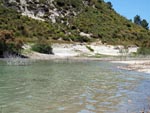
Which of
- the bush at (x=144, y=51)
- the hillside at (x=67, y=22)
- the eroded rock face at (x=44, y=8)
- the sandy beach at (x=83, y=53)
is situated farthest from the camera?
the eroded rock face at (x=44, y=8)

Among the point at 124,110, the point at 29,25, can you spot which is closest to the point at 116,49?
the point at 29,25

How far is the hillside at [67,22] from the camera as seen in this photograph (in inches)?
4186

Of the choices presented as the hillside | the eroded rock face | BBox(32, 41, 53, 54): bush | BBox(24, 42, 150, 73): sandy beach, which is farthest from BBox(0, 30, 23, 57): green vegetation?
the eroded rock face

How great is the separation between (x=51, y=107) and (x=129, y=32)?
119m

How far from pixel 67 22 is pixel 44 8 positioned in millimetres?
8721

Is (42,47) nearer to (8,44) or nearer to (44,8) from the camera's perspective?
(8,44)

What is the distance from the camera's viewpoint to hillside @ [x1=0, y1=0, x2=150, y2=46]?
10631 centimetres

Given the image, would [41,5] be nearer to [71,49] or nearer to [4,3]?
[4,3]

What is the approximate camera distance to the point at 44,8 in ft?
406

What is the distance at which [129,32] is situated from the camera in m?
135

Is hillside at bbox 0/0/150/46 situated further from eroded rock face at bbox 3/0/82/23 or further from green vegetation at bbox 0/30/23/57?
green vegetation at bbox 0/30/23/57

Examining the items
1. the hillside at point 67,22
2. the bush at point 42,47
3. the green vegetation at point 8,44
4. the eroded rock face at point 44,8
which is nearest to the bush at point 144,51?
the hillside at point 67,22

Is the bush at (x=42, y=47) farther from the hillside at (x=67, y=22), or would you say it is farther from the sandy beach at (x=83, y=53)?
the hillside at (x=67, y=22)

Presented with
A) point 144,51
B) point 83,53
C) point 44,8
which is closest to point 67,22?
point 44,8
